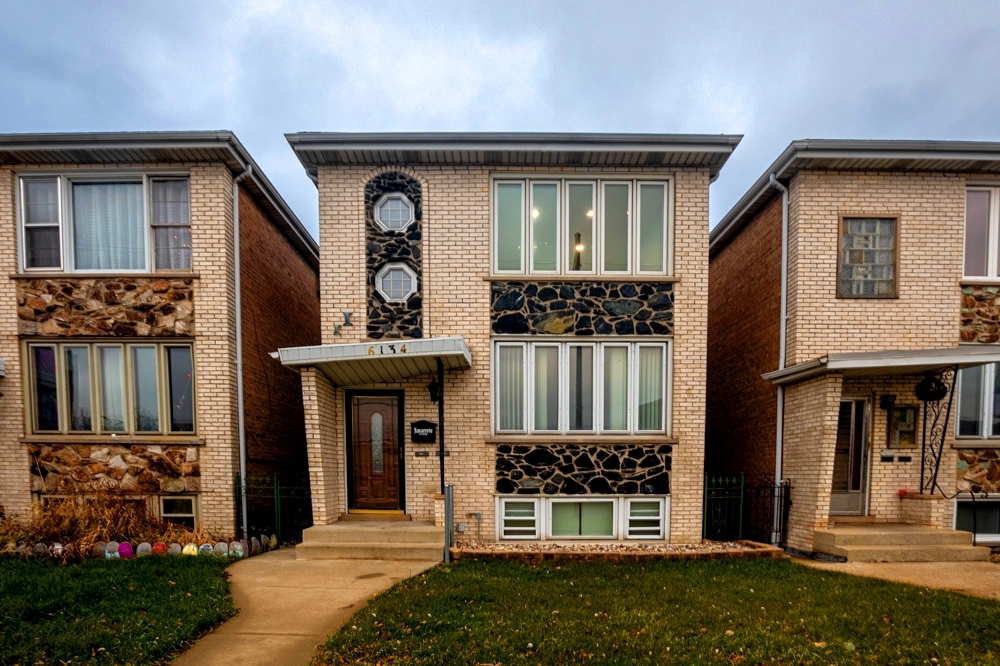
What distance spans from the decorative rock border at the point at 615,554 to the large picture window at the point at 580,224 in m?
4.54

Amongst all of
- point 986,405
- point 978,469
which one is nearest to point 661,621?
point 978,469

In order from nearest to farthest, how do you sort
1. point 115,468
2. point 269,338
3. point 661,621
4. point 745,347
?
point 661,621 < point 115,468 < point 269,338 < point 745,347

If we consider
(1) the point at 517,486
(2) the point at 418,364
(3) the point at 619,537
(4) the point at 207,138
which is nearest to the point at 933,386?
(3) the point at 619,537

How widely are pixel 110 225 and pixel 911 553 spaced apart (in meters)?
14.2

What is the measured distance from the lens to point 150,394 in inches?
318

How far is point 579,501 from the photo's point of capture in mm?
8070

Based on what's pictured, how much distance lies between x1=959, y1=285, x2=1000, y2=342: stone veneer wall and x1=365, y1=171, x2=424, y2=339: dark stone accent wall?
9.47 meters

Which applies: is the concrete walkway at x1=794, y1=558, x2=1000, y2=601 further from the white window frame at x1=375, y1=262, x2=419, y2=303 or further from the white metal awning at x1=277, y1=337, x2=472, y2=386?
the white window frame at x1=375, y1=262, x2=419, y2=303

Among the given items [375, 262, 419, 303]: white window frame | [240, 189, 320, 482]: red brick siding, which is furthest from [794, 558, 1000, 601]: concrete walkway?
[240, 189, 320, 482]: red brick siding

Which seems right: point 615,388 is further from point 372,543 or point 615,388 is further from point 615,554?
point 372,543

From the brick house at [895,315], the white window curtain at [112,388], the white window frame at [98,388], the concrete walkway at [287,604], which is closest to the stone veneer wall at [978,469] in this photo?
the brick house at [895,315]

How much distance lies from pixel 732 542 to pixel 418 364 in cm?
619

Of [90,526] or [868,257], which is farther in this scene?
[868,257]

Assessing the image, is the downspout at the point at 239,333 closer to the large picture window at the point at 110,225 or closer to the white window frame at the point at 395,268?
the large picture window at the point at 110,225
